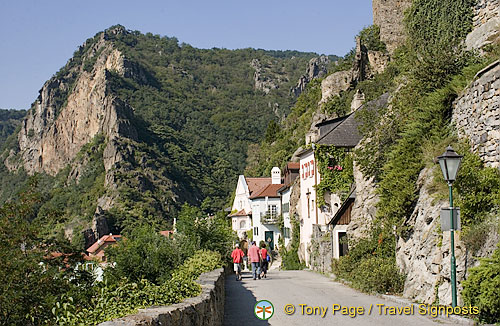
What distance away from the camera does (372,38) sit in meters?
64.6

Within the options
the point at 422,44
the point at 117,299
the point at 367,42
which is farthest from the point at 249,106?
the point at 117,299

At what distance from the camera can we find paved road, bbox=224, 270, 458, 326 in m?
12.7

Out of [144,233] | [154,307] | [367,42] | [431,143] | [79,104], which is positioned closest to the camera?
[154,307]

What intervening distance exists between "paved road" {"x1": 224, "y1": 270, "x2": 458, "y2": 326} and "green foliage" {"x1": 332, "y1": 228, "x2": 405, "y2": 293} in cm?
47

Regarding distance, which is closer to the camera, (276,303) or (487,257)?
(487,257)

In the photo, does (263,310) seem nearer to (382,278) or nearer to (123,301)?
(382,278)

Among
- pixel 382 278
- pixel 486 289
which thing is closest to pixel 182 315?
pixel 486 289

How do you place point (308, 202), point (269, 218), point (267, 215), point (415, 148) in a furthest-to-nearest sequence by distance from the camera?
point (267, 215) < point (269, 218) < point (308, 202) < point (415, 148)

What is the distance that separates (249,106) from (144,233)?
17740cm

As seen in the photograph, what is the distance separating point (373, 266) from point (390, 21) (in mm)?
47924

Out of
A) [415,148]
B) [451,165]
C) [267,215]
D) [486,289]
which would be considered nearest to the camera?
[486,289]

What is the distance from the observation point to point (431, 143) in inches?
686

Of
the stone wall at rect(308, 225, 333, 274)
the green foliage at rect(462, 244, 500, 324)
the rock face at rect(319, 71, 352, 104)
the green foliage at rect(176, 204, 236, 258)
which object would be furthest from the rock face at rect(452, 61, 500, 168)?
the rock face at rect(319, 71, 352, 104)

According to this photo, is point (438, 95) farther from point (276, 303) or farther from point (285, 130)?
point (285, 130)
